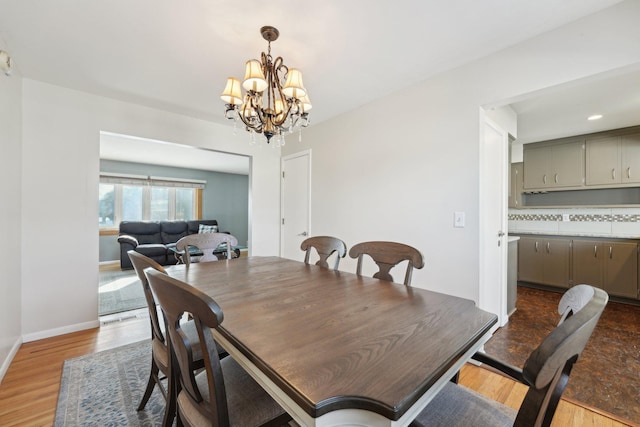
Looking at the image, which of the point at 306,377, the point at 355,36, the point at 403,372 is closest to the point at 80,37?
the point at 355,36

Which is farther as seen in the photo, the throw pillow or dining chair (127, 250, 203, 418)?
the throw pillow

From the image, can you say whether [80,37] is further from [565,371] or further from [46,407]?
[565,371]

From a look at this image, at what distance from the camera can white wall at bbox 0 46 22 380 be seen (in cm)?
194

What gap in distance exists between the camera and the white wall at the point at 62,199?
2.44 metres

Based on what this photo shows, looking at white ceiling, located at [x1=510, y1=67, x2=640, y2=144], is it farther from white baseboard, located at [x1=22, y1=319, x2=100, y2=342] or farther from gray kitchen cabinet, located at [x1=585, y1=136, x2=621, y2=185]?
white baseboard, located at [x1=22, y1=319, x2=100, y2=342]

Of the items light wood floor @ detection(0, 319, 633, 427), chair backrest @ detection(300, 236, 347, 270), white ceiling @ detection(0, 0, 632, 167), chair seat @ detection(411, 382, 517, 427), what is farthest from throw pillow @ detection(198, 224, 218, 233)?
chair seat @ detection(411, 382, 517, 427)

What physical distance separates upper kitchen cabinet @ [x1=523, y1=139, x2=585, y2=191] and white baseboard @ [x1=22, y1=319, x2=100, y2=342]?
609cm

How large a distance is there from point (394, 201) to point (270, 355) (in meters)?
2.16

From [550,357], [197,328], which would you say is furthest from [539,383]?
[197,328]

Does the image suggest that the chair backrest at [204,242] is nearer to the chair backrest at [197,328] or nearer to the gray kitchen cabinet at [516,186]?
the chair backrest at [197,328]

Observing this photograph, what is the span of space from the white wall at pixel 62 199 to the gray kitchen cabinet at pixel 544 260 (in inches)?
216

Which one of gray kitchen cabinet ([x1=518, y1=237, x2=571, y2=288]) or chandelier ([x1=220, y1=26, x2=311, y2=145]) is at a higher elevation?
chandelier ([x1=220, y1=26, x2=311, y2=145])

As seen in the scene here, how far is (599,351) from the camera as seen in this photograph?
2203mm

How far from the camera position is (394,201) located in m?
2.64
